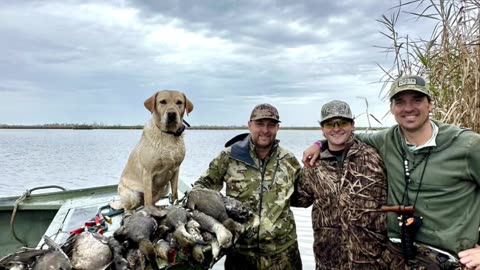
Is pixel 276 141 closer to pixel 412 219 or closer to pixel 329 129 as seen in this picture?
pixel 329 129

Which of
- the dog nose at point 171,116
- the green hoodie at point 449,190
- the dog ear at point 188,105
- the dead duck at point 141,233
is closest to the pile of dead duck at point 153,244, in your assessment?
the dead duck at point 141,233

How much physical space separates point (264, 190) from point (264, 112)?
0.70 meters

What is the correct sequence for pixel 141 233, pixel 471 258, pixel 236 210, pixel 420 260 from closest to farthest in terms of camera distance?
1. pixel 471 258
2. pixel 141 233
3. pixel 420 260
4. pixel 236 210

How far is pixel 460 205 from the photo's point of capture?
2686 mm

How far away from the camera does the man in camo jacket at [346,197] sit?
3088 mm

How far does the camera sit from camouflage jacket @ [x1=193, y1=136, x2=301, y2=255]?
12.1ft

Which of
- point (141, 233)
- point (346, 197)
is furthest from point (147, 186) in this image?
point (346, 197)

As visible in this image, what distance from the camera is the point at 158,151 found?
3.52m

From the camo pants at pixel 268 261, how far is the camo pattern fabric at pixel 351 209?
0.42 meters

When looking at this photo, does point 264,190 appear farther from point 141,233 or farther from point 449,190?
point 449,190

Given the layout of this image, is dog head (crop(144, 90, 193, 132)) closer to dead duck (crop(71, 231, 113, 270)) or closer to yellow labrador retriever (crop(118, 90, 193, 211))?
yellow labrador retriever (crop(118, 90, 193, 211))

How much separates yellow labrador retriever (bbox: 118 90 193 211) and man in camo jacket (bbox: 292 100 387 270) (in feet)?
3.89

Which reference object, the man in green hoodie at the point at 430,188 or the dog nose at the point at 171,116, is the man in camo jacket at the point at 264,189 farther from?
the man in green hoodie at the point at 430,188

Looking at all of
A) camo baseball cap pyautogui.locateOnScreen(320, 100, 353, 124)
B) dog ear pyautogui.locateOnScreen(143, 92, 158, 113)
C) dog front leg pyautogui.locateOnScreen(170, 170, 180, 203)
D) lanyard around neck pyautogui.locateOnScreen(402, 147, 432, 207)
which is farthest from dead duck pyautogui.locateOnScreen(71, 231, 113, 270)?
lanyard around neck pyautogui.locateOnScreen(402, 147, 432, 207)
